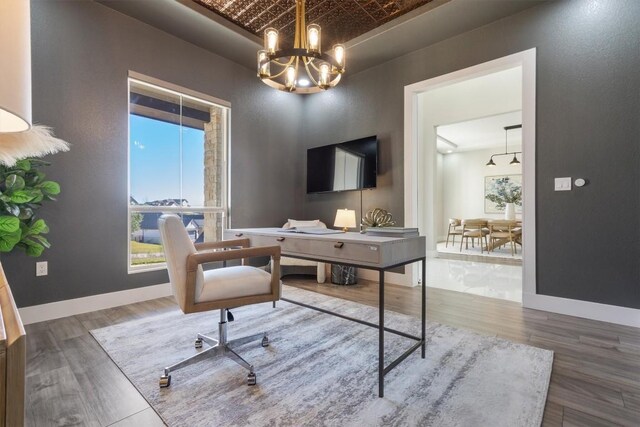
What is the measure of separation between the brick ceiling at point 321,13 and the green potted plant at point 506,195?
7062 millimetres

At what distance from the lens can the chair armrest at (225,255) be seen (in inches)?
A: 62.7

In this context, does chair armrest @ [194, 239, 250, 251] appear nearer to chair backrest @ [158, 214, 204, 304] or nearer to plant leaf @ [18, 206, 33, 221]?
chair backrest @ [158, 214, 204, 304]

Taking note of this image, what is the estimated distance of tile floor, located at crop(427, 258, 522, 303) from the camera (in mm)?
3527

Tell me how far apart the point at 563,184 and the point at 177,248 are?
3.28 meters

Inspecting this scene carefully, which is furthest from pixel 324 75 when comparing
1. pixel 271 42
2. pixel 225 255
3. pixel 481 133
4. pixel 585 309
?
pixel 481 133

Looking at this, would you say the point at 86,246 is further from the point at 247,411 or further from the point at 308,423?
the point at 308,423

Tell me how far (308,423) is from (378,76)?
3.99 m

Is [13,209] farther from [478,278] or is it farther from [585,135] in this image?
[478,278]

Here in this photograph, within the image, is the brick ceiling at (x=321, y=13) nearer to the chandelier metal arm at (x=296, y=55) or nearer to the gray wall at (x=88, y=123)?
the gray wall at (x=88, y=123)

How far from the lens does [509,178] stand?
8555mm

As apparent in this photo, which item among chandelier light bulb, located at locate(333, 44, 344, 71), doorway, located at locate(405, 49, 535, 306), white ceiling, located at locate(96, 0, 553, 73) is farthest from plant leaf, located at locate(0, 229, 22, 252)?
doorway, located at locate(405, 49, 535, 306)

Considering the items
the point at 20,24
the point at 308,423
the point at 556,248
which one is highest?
the point at 20,24

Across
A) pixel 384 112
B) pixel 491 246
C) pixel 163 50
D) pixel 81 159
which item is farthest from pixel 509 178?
pixel 81 159

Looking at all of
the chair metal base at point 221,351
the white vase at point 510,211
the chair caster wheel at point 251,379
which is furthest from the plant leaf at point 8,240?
the white vase at point 510,211
